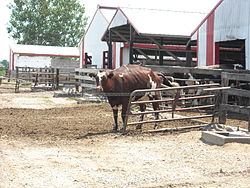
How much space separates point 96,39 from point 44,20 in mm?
45566

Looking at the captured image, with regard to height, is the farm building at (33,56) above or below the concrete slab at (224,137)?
above

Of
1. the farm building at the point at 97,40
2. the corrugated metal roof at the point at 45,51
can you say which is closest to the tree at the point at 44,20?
the corrugated metal roof at the point at 45,51

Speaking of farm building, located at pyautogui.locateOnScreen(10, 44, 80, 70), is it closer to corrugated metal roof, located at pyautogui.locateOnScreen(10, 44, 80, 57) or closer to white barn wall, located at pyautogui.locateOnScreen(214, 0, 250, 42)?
corrugated metal roof, located at pyautogui.locateOnScreen(10, 44, 80, 57)

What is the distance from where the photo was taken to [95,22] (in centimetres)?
3938

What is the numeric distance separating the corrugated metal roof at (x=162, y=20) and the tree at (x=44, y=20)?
2268 inches

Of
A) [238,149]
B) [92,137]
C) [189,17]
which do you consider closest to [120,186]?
[238,149]

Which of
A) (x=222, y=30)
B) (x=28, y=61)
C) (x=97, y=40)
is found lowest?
(x=28, y=61)

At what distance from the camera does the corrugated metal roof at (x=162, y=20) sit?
899 inches

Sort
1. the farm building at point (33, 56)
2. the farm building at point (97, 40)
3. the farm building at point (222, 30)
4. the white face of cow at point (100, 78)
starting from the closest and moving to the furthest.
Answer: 1. the white face of cow at point (100, 78)
2. the farm building at point (222, 30)
3. the farm building at point (97, 40)
4. the farm building at point (33, 56)

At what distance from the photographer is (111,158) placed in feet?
26.8

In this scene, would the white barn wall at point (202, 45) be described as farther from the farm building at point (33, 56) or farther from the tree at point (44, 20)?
the tree at point (44, 20)

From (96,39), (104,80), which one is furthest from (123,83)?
(96,39)

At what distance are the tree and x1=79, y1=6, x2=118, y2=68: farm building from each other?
40.2 metres

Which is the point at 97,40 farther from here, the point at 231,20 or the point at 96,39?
the point at 231,20
